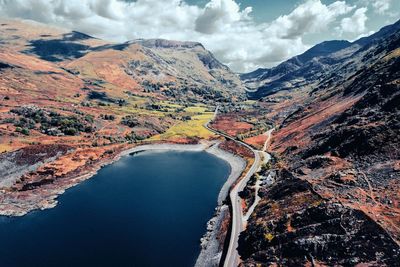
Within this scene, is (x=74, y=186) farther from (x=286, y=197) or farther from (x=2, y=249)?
(x=286, y=197)

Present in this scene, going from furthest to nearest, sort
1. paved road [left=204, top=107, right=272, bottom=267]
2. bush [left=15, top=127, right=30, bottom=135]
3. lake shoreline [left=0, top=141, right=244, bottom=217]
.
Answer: bush [left=15, top=127, right=30, bottom=135]
lake shoreline [left=0, top=141, right=244, bottom=217]
paved road [left=204, top=107, right=272, bottom=267]

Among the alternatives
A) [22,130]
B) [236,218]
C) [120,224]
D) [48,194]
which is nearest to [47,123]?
[22,130]

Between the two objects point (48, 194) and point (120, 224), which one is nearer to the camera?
point (120, 224)

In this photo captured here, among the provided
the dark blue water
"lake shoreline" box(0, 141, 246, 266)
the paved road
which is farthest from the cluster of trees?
the paved road

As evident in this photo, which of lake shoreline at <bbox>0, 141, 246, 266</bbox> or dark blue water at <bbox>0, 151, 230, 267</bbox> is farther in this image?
lake shoreline at <bbox>0, 141, 246, 266</bbox>

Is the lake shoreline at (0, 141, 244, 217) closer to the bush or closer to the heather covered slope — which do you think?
the heather covered slope

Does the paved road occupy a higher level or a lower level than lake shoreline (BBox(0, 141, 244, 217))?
lower

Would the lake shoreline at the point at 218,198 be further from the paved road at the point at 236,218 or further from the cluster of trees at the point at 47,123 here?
the cluster of trees at the point at 47,123

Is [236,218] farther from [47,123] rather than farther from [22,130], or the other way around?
[47,123]

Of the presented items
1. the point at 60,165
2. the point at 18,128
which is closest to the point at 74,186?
the point at 60,165

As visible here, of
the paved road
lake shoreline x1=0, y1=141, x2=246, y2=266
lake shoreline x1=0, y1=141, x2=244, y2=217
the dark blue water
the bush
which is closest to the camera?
the paved road
